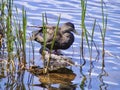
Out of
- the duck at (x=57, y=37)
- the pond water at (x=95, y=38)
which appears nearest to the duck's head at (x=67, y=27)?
the duck at (x=57, y=37)

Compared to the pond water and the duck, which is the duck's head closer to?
the duck

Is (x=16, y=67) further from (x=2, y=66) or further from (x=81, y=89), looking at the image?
(x=81, y=89)

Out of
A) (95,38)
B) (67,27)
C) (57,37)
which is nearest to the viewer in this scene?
(57,37)

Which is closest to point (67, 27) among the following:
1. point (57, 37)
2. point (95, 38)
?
point (57, 37)

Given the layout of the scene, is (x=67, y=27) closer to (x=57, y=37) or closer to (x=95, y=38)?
(x=57, y=37)

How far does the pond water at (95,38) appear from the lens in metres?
7.18

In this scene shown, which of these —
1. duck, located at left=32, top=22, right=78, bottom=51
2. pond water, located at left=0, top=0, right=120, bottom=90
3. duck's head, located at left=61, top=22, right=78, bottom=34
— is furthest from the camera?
duck's head, located at left=61, top=22, right=78, bottom=34

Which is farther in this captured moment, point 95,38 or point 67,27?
point 95,38

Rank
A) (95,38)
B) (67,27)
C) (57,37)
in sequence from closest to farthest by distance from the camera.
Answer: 1. (57,37)
2. (67,27)
3. (95,38)

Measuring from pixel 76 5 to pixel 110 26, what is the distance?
6.26ft

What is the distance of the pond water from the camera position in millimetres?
7184

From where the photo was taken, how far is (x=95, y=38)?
948 centimetres

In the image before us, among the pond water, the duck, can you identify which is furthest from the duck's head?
the pond water

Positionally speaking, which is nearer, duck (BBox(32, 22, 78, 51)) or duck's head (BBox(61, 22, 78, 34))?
duck (BBox(32, 22, 78, 51))
